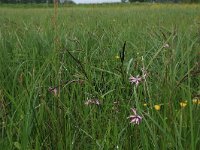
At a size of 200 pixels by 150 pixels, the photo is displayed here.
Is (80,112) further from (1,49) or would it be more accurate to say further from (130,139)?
(1,49)

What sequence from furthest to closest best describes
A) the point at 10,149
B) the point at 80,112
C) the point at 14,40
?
the point at 14,40 < the point at 80,112 < the point at 10,149

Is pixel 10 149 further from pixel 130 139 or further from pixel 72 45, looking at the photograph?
pixel 72 45

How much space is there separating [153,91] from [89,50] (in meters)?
0.87

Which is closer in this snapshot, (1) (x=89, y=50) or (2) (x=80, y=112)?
(2) (x=80, y=112)

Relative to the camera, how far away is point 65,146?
1.01 meters

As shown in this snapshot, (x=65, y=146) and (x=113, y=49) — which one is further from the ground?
(x=113, y=49)

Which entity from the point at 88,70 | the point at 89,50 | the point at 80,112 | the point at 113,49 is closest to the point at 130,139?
the point at 80,112

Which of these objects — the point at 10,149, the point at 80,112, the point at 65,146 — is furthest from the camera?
the point at 80,112

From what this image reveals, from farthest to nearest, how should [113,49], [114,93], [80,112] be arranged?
[113,49] → [114,93] → [80,112]

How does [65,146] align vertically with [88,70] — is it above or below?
below

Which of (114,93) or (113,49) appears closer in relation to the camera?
(114,93)

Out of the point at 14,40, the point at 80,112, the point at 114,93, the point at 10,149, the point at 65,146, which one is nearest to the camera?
the point at 10,149

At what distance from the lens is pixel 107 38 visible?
229 cm

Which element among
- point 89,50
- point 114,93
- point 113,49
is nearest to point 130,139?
point 114,93
